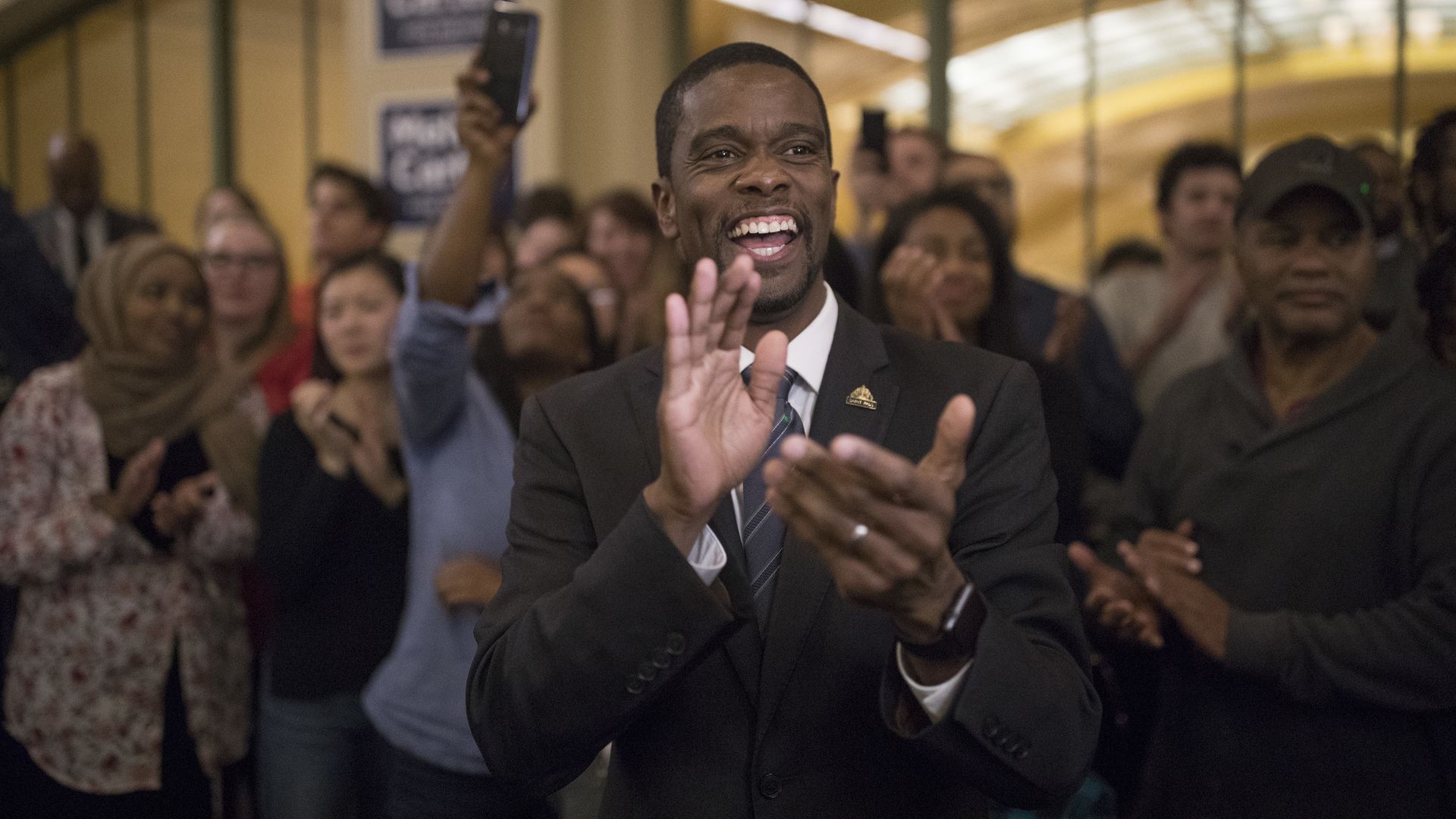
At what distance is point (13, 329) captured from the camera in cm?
438

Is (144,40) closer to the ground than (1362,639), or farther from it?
farther from it

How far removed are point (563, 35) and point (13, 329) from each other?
3967 mm

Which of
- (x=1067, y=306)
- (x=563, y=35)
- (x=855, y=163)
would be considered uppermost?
(x=563, y=35)

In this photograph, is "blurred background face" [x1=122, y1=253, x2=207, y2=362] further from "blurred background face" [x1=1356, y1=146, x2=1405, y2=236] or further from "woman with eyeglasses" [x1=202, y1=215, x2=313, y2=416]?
"blurred background face" [x1=1356, y1=146, x2=1405, y2=236]

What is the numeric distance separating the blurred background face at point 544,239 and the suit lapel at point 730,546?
3.43m

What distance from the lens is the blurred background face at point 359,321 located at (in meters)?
3.57

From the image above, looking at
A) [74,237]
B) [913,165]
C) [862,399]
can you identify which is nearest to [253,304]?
[74,237]

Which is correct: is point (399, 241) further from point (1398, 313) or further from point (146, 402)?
point (1398, 313)

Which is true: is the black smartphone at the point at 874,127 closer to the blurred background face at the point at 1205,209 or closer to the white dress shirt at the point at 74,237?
the blurred background face at the point at 1205,209

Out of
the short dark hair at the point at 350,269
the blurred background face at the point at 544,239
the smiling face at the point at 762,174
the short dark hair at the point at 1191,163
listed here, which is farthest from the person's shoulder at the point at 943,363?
the blurred background face at the point at 544,239

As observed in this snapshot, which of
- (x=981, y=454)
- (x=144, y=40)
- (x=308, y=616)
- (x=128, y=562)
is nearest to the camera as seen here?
(x=981, y=454)

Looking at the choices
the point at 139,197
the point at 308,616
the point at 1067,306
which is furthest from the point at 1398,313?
the point at 139,197

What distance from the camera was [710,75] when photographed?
1.85 meters

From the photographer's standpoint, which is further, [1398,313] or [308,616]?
[308,616]
